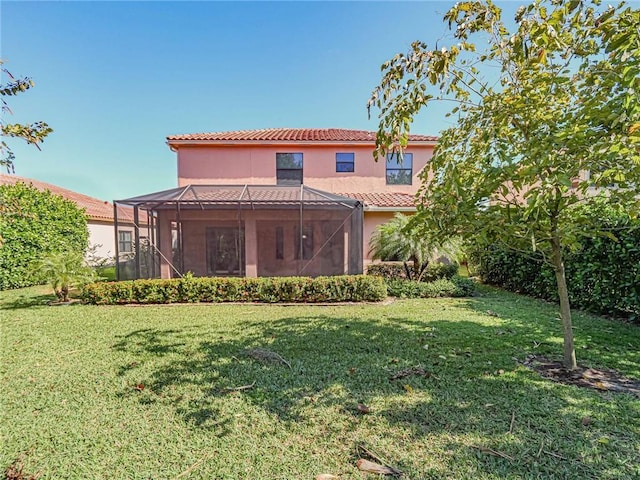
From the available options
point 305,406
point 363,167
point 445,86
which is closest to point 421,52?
point 445,86

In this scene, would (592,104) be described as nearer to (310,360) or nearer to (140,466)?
(310,360)

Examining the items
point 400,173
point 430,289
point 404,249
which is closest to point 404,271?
point 404,249

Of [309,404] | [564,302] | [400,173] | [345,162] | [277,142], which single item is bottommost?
[309,404]

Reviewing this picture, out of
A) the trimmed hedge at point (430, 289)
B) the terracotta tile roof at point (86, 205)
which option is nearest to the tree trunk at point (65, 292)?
the terracotta tile roof at point (86, 205)

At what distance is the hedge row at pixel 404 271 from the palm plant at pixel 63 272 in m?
8.87

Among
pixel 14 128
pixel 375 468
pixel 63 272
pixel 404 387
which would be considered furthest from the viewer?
pixel 63 272

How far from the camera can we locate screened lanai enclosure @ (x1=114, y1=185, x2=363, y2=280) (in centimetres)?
1005

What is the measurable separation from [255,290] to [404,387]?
582 cm

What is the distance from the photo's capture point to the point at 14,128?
10.1ft

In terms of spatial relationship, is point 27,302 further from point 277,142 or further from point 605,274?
point 605,274

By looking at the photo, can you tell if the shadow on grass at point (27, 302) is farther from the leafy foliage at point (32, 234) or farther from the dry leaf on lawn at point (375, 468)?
the dry leaf on lawn at point (375, 468)

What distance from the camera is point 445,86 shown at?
3.75 metres

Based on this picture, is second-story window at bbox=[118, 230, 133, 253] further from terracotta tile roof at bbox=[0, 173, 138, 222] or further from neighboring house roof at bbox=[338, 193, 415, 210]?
neighboring house roof at bbox=[338, 193, 415, 210]

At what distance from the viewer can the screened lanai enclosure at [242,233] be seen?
10.0 meters
